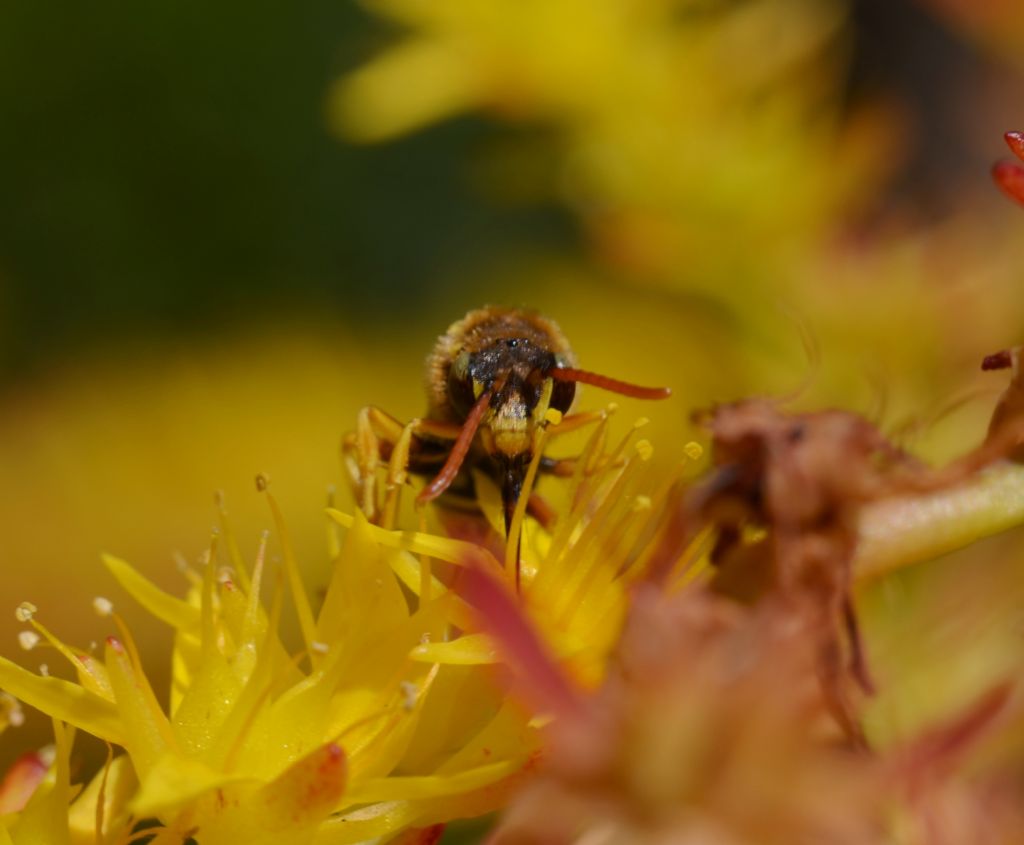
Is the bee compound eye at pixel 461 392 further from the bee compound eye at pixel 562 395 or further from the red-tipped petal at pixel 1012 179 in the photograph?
the red-tipped petal at pixel 1012 179

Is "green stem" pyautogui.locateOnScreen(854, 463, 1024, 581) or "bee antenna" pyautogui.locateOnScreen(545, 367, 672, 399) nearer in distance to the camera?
"green stem" pyautogui.locateOnScreen(854, 463, 1024, 581)

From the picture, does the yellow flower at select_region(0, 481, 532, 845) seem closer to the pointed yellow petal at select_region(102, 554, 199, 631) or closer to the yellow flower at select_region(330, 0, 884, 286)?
the pointed yellow petal at select_region(102, 554, 199, 631)

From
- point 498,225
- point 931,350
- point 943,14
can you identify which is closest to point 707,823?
point 931,350

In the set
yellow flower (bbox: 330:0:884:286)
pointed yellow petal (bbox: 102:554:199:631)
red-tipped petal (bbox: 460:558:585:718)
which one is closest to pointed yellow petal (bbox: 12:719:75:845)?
pointed yellow petal (bbox: 102:554:199:631)

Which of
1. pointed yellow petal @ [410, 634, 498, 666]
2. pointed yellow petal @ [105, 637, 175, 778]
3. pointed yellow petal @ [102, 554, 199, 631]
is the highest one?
pointed yellow petal @ [102, 554, 199, 631]

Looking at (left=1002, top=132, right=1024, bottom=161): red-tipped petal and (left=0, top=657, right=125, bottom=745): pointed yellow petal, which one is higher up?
(left=1002, top=132, right=1024, bottom=161): red-tipped petal

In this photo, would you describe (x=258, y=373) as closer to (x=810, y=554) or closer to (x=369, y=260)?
(x=369, y=260)
